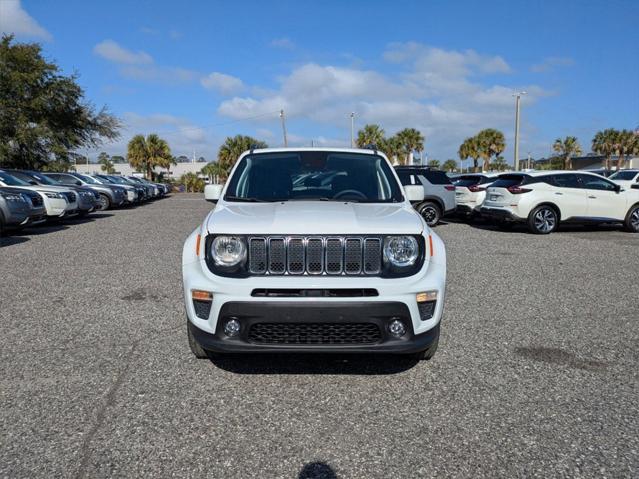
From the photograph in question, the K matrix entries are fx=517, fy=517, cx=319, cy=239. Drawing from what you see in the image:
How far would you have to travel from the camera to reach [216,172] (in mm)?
61812

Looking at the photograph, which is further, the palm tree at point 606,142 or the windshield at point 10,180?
the palm tree at point 606,142

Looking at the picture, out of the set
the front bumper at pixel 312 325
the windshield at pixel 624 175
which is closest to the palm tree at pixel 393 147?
the windshield at pixel 624 175

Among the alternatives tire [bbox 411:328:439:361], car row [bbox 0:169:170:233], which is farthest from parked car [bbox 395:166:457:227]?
tire [bbox 411:328:439:361]

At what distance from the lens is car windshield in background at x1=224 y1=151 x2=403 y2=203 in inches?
183

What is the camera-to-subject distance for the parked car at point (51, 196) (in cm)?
1343

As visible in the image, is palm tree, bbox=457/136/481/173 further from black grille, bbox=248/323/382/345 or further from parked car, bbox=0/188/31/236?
black grille, bbox=248/323/382/345

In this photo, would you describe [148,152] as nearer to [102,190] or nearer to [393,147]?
[393,147]

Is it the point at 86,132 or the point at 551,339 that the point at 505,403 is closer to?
the point at 551,339

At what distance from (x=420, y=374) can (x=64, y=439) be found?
7.93 feet

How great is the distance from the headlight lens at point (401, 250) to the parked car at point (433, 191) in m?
10.6

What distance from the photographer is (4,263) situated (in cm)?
849

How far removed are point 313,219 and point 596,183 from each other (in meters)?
11.7

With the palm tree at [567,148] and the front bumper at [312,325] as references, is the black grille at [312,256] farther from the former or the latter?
the palm tree at [567,148]

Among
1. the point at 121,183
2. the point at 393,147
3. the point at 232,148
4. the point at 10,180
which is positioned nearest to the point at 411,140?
the point at 393,147
